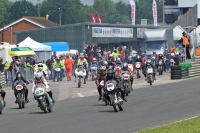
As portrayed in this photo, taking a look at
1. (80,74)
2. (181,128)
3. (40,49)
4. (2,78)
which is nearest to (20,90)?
(181,128)

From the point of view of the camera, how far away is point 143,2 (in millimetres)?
166750

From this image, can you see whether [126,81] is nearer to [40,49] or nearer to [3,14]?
[40,49]

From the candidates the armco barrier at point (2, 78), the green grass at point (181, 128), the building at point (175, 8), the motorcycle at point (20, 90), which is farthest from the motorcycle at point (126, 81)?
the building at point (175, 8)

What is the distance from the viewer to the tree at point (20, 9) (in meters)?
120

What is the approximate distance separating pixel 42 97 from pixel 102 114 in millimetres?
1926

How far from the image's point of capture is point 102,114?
17.3m

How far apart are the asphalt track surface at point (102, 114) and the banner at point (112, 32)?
2578 cm

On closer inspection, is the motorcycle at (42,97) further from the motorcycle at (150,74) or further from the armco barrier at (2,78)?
the armco barrier at (2,78)

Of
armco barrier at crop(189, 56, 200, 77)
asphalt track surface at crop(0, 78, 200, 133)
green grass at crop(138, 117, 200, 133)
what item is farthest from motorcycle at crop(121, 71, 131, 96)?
green grass at crop(138, 117, 200, 133)

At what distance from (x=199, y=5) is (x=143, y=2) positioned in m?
109

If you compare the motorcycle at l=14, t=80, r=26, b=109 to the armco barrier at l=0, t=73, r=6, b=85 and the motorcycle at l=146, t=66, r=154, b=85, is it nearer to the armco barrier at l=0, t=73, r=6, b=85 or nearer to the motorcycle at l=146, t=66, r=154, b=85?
the motorcycle at l=146, t=66, r=154, b=85

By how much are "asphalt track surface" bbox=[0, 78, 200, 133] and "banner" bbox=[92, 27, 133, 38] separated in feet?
84.6

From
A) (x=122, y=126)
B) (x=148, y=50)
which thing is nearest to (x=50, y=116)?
(x=122, y=126)

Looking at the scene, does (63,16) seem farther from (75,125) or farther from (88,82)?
(75,125)
